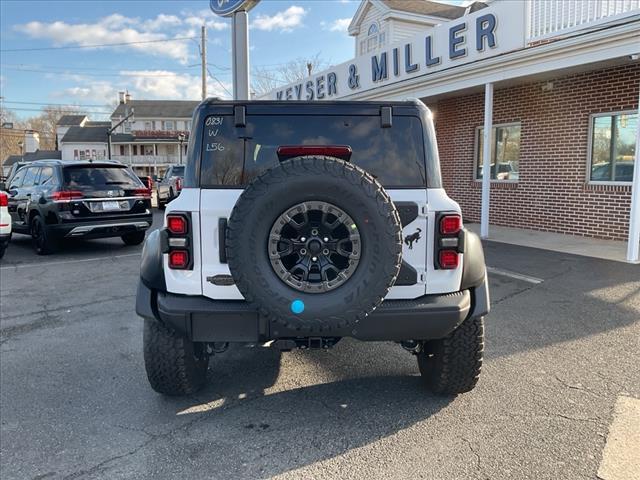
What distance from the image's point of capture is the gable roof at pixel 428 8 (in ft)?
56.3

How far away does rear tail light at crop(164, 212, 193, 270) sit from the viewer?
107 inches

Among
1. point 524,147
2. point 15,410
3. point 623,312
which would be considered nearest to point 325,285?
point 15,410

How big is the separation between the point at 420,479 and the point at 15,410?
8.55 feet

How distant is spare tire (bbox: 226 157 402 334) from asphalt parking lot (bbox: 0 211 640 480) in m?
0.84

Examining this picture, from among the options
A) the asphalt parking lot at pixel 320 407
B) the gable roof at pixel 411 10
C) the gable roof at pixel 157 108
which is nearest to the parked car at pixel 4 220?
the asphalt parking lot at pixel 320 407

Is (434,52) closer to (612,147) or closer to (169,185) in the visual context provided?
(612,147)

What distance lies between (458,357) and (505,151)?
30.5ft

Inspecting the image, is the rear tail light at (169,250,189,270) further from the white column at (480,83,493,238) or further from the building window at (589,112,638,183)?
the building window at (589,112,638,183)

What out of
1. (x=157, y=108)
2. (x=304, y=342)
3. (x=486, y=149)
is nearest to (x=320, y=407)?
(x=304, y=342)

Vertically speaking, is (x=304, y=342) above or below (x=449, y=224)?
below

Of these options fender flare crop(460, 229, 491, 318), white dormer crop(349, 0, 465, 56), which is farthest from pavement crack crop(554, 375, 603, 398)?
white dormer crop(349, 0, 465, 56)

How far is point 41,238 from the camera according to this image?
349 inches

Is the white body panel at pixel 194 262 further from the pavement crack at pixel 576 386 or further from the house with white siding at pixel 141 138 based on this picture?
the house with white siding at pixel 141 138

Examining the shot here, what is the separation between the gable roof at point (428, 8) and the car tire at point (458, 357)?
52.3 ft
